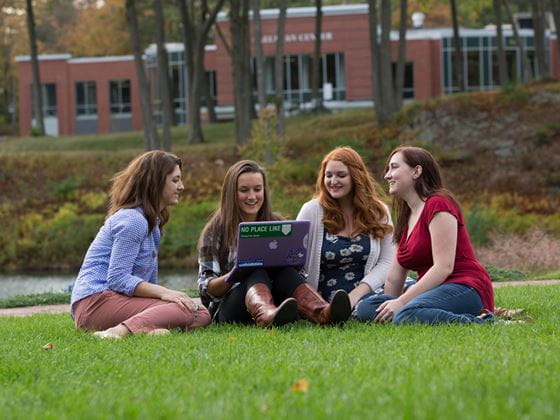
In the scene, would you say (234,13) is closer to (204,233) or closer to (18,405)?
(204,233)

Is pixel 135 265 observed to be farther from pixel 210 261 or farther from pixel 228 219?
pixel 228 219

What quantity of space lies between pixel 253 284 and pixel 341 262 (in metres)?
0.91

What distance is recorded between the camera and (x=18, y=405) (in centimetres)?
550

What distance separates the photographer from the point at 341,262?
9391 millimetres

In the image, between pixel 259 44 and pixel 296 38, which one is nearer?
pixel 259 44

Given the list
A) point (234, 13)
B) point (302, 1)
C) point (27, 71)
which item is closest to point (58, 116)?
point (27, 71)

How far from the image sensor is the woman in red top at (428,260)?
333 inches

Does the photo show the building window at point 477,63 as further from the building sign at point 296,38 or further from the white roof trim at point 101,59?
the white roof trim at point 101,59

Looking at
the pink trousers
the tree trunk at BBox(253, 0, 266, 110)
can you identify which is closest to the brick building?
the tree trunk at BBox(253, 0, 266, 110)

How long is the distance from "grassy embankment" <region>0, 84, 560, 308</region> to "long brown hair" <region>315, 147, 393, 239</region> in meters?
16.0

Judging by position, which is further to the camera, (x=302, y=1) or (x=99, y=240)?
(x=302, y=1)

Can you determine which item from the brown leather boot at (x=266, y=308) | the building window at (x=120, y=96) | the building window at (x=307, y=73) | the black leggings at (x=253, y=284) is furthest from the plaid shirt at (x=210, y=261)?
the building window at (x=120, y=96)

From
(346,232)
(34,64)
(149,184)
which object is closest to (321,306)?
(346,232)

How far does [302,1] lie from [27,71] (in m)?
13.9
